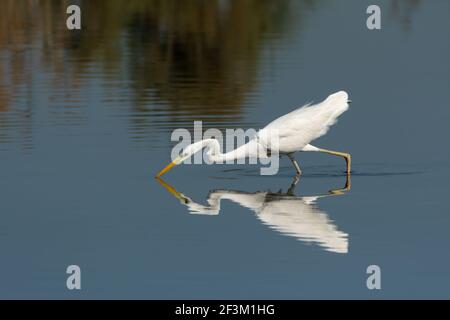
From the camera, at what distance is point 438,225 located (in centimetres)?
1580

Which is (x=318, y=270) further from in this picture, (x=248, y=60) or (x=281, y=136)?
(x=248, y=60)

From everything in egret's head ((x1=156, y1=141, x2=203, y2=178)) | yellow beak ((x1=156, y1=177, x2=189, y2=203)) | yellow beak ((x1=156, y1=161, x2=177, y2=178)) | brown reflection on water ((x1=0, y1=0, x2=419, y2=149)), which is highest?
brown reflection on water ((x1=0, y1=0, x2=419, y2=149))

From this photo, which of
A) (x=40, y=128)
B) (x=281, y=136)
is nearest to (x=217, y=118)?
(x=40, y=128)

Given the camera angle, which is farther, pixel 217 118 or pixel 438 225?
pixel 217 118

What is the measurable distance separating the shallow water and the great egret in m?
0.34

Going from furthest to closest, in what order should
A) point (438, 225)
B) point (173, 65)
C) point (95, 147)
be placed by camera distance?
point (173, 65) → point (95, 147) → point (438, 225)

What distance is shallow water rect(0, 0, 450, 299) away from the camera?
14305 mm

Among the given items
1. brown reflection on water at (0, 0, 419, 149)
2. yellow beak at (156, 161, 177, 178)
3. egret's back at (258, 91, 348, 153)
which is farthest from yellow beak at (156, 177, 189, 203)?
brown reflection on water at (0, 0, 419, 149)

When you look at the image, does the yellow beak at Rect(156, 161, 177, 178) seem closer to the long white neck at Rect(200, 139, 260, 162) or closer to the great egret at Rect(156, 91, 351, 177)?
the great egret at Rect(156, 91, 351, 177)

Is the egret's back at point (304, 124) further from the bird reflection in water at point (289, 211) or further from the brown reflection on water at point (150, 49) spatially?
the brown reflection on water at point (150, 49)

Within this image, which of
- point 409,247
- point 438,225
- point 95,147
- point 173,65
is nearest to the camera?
point 409,247

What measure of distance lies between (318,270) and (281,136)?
540cm

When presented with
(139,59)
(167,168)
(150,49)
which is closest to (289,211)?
(167,168)

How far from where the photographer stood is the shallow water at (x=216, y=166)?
46.9ft
